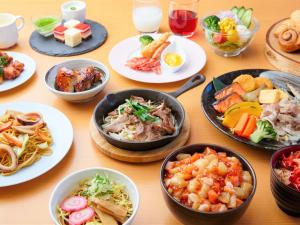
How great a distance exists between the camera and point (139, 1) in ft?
7.27

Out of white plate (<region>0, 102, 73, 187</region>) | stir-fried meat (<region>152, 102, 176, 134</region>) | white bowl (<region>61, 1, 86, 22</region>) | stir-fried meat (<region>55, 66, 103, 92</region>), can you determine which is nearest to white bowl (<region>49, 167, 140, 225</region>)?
white plate (<region>0, 102, 73, 187</region>)

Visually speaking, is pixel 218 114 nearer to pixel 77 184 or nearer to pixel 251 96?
pixel 251 96

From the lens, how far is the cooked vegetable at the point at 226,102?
1.56 metres

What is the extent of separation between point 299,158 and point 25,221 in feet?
2.75

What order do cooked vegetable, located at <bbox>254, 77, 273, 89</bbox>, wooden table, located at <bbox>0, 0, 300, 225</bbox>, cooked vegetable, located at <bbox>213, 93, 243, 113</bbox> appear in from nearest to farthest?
wooden table, located at <bbox>0, 0, 300, 225</bbox>, cooked vegetable, located at <bbox>213, 93, 243, 113</bbox>, cooked vegetable, located at <bbox>254, 77, 273, 89</bbox>

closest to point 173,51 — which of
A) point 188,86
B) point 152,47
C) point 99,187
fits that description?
point 152,47

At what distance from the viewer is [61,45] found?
2.09 meters

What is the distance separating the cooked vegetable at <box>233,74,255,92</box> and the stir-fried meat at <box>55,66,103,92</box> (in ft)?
2.02

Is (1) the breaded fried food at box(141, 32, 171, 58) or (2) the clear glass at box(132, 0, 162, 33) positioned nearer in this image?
(1) the breaded fried food at box(141, 32, 171, 58)

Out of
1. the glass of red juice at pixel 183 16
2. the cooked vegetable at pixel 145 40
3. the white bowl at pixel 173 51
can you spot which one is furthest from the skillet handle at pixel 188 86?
the glass of red juice at pixel 183 16

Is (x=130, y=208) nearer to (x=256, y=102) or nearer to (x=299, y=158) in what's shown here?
(x=299, y=158)

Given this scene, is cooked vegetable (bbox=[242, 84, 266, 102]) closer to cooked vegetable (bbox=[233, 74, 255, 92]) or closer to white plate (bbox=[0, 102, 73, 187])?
cooked vegetable (bbox=[233, 74, 255, 92])

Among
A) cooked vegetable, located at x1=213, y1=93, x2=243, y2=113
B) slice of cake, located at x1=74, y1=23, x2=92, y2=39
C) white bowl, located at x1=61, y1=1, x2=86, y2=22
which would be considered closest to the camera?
cooked vegetable, located at x1=213, y1=93, x2=243, y2=113

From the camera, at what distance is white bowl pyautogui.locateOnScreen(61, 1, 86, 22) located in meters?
2.21
